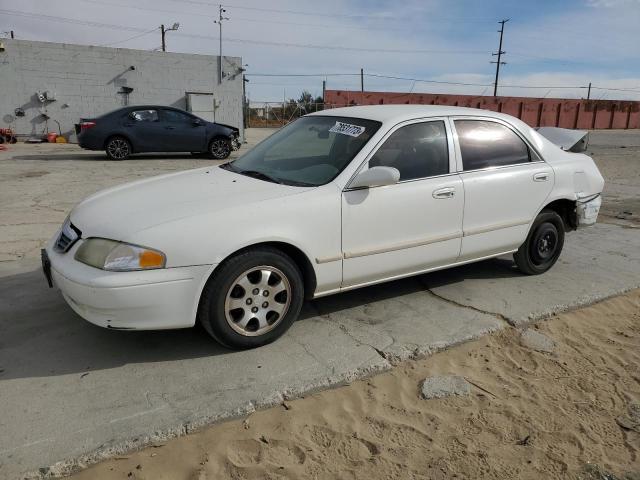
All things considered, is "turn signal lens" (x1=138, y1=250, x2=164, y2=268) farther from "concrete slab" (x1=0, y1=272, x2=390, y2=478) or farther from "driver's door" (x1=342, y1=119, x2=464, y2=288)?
"driver's door" (x1=342, y1=119, x2=464, y2=288)

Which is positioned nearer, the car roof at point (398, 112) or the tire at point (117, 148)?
the car roof at point (398, 112)

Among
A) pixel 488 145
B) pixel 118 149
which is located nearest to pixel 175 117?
pixel 118 149

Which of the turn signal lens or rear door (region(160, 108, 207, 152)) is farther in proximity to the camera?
rear door (region(160, 108, 207, 152))

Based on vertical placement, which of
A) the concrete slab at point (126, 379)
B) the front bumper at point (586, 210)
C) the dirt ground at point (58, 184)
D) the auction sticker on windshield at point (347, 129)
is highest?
the auction sticker on windshield at point (347, 129)

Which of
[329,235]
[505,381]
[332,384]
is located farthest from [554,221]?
[332,384]

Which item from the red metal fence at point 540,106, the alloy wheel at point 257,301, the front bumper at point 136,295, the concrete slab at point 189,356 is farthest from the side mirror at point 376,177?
the red metal fence at point 540,106

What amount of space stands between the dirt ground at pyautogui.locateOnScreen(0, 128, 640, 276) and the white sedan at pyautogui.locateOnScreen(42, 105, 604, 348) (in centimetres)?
235

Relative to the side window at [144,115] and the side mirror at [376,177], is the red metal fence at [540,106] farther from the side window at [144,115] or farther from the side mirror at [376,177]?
the side mirror at [376,177]

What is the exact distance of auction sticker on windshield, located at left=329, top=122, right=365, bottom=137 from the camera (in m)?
3.87

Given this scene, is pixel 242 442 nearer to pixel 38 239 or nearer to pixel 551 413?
pixel 551 413

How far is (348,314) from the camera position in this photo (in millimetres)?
3930

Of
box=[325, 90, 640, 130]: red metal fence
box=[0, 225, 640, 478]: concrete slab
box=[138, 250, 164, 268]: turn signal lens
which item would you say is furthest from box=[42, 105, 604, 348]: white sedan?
box=[325, 90, 640, 130]: red metal fence

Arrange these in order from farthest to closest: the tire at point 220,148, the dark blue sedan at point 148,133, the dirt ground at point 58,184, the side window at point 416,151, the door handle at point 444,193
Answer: the tire at point 220,148, the dark blue sedan at point 148,133, the dirt ground at point 58,184, the door handle at point 444,193, the side window at point 416,151

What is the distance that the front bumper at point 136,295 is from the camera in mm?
2875
